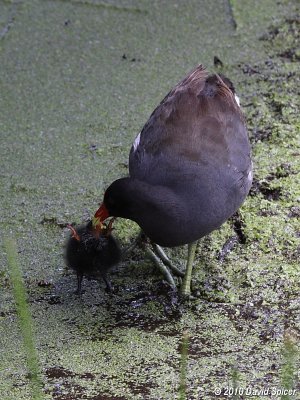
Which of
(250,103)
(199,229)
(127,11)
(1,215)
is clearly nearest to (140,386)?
(199,229)

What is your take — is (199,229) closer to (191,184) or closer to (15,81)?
(191,184)

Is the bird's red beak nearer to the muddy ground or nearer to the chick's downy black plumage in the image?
the chick's downy black plumage

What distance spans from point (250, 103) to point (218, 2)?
1130 millimetres

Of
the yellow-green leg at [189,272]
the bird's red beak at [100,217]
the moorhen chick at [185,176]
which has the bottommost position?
the yellow-green leg at [189,272]

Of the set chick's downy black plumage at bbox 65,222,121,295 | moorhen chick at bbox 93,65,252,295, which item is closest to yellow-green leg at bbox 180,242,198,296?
moorhen chick at bbox 93,65,252,295

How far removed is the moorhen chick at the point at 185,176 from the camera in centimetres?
306

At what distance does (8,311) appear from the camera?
125 inches

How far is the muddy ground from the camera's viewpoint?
2693 millimetres

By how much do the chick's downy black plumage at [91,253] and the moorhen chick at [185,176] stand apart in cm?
8

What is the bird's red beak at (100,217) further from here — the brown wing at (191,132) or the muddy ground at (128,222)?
the muddy ground at (128,222)

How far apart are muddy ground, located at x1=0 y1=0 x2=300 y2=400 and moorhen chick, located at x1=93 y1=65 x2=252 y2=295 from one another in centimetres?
28

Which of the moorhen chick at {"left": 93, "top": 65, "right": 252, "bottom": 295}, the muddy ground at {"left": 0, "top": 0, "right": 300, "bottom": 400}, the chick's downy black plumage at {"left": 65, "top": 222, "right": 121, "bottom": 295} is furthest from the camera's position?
the chick's downy black plumage at {"left": 65, "top": 222, "right": 121, "bottom": 295}

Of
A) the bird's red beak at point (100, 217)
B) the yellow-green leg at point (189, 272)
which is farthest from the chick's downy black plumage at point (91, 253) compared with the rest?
the yellow-green leg at point (189, 272)

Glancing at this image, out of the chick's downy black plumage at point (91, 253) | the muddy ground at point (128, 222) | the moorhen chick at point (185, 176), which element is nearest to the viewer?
the muddy ground at point (128, 222)
